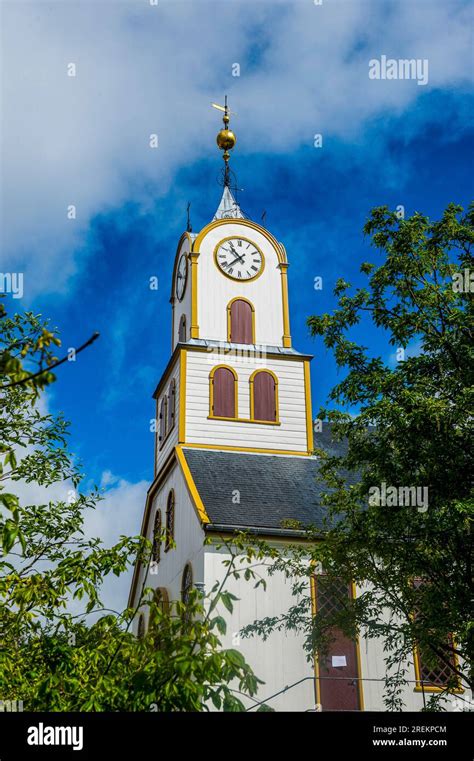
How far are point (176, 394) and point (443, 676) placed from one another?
1151cm

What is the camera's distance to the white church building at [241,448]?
18812 mm

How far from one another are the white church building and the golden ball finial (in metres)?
0.04

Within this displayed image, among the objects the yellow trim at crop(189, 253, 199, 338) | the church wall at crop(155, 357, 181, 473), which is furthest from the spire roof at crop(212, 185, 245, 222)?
the church wall at crop(155, 357, 181, 473)

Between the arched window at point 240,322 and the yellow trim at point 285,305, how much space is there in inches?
42.5

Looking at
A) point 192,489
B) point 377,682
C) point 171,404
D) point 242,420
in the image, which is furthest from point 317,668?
point 171,404

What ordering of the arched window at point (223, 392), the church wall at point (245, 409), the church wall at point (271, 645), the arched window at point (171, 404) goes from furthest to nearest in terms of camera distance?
the arched window at point (171, 404), the arched window at point (223, 392), the church wall at point (245, 409), the church wall at point (271, 645)

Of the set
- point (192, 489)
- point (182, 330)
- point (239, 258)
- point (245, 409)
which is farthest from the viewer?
point (182, 330)

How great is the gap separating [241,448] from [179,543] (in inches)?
156

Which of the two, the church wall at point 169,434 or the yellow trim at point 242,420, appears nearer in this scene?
the yellow trim at point 242,420

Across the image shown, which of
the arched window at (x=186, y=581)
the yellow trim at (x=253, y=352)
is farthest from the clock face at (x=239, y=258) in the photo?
the arched window at (x=186, y=581)

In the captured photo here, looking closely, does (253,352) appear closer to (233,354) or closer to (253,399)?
(233,354)

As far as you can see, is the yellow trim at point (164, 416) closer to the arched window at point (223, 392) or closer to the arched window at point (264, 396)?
the arched window at point (223, 392)

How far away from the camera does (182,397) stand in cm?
2544
